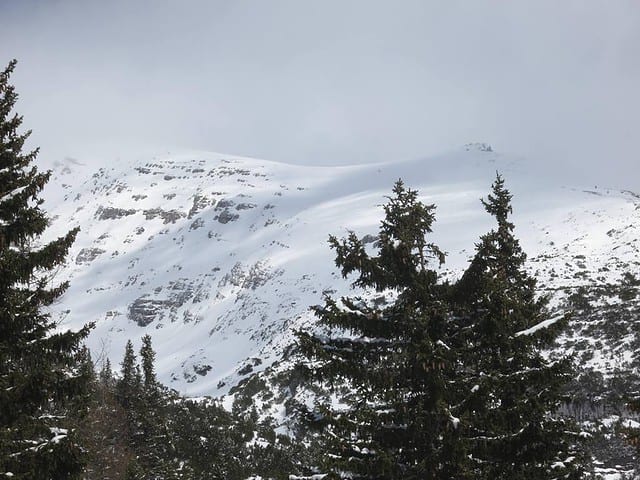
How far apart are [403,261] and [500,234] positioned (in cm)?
720

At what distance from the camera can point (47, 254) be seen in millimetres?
11188

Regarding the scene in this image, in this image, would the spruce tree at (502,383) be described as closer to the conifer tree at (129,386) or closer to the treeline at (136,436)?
the treeline at (136,436)

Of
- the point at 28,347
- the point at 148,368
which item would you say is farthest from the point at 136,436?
the point at 28,347

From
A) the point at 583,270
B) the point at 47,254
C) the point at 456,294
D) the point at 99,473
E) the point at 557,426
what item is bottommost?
the point at 583,270

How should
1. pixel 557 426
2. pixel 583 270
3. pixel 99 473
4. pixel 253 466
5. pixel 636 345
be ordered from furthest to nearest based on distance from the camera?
1. pixel 583 270
2. pixel 636 345
3. pixel 253 466
4. pixel 99 473
5. pixel 557 426

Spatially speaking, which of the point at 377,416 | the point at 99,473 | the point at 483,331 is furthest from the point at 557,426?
the point at 99,473

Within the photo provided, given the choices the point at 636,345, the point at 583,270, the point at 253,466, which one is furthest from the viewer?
the point at 583,270

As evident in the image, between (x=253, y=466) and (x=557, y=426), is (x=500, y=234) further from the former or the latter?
(x=253, y=466)

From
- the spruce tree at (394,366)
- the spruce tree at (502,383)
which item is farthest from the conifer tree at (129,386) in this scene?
the spruce tree at (502,383)

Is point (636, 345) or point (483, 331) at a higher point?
point (483, 331)

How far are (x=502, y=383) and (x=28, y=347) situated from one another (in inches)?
361

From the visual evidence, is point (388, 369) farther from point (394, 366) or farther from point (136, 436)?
point (136, 436)

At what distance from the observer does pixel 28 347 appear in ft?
35.9

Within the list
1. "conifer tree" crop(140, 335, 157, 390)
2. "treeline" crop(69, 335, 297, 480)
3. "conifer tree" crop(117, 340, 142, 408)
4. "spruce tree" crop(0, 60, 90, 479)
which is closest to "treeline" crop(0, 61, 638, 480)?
"spruce tree" crop(0, 60, 90, 479)
